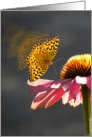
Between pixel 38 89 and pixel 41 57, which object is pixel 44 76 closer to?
pixel 41 57

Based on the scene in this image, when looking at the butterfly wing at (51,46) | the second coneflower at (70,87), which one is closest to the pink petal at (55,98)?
the second coneflower at (70,87)

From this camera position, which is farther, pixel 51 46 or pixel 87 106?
pixel 51 46

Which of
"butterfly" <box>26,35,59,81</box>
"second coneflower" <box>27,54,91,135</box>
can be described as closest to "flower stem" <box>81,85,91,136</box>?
"second coneflower" <box>27,54,91,135</box>

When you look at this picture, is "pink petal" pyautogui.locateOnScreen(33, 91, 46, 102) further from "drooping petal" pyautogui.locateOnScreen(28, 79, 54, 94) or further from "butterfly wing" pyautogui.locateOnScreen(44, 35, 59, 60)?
"butterfly wing" pyautogui.locateOnScreen(44, 35, 59, 60)

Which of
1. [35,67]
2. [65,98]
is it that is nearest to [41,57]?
[35,67]

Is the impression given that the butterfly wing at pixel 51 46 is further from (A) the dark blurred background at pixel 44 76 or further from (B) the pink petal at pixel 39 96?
(B) the pink petal at pixel 39 96

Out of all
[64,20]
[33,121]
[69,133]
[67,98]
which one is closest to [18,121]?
[33,121]
